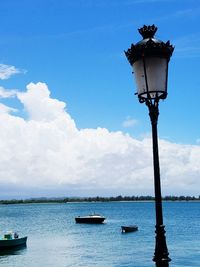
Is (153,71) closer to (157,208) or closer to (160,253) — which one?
(157,208)

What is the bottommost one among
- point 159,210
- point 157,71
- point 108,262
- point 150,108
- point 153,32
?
point 108,262

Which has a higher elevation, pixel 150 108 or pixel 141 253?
pixel 150 108

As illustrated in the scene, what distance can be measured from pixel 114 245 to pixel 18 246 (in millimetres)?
16123

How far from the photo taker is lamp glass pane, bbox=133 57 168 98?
6.53 metres

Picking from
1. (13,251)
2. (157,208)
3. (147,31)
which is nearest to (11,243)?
(13,251)

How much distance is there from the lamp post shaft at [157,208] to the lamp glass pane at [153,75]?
259 millimetres

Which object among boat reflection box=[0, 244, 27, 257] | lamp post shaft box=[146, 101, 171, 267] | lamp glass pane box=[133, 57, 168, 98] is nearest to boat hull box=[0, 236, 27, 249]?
boat reflection box=[0, 244, 27, 257]

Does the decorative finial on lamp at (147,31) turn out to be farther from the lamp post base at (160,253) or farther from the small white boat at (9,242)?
the small white boat at (9,242)

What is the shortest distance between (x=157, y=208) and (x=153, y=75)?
193cm

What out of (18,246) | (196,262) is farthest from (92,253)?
(196,262)

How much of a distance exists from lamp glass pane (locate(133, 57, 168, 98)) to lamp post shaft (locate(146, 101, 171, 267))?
10.2 inches

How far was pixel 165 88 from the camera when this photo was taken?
661cm

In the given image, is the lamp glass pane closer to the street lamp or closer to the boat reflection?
the street lamp

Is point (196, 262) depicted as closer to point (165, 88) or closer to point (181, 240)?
point (181, 240)
